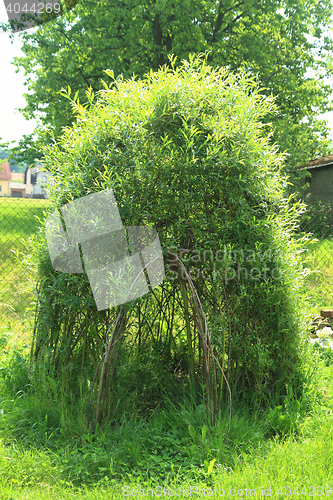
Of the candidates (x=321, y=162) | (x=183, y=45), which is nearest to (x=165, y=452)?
(x=183, y=45)

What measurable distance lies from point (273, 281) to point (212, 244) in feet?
1.87

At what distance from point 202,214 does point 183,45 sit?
10.7 metres

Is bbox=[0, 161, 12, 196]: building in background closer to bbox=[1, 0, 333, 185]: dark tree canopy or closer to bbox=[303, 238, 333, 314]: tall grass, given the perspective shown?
bbox=[1, 0, 333, 185]: dark tree canopy

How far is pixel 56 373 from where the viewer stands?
3.32 metres

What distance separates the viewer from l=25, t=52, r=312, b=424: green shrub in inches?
114

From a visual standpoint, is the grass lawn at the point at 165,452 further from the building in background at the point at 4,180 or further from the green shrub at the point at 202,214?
the building in background at the point at 4,180

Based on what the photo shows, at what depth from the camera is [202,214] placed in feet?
10.1

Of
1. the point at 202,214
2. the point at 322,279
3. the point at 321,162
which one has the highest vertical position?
the point at 321,162

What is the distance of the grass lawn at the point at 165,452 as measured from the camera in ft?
7.67

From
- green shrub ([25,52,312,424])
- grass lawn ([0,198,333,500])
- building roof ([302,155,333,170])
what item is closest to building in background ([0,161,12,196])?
building roof ([302,155,333,170])

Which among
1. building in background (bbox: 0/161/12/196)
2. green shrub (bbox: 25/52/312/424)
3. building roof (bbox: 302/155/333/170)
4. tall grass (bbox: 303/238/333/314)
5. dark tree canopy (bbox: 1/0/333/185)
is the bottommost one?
tall grass (bbox: 303/238/333/314)

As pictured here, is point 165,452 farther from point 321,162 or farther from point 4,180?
point 4,180

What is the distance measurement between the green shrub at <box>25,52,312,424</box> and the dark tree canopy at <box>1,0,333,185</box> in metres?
8.94

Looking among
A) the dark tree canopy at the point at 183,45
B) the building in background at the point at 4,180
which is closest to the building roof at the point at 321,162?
the dark tree canopy at the point at 183,45
